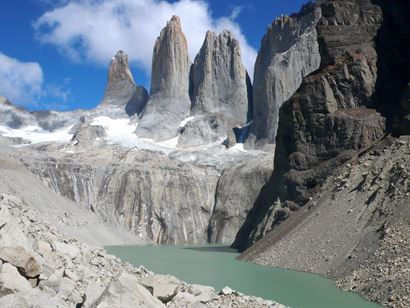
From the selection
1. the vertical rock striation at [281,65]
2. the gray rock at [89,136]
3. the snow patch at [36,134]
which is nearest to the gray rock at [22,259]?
the vertical rock striation at [281,65]

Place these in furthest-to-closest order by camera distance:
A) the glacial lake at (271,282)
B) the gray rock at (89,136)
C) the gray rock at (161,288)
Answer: the gray rock at (89,136), the glacial lake at (271,282), the gray rock at (161,288)

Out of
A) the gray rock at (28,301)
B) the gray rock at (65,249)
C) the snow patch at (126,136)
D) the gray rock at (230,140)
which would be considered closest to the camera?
the gray rock at (28,301)

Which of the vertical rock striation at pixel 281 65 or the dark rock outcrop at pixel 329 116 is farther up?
the vertical rock striation at pixel 281 65

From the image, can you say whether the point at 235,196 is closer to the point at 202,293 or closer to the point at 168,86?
the point at 168,86

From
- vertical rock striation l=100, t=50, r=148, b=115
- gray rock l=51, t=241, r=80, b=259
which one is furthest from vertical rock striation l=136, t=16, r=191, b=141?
gray rock l=51, t=241, r=80, b=259

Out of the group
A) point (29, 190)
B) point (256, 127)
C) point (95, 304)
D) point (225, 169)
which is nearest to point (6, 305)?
point (95, 304)

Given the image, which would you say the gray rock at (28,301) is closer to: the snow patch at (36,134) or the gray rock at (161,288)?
the gray rock at (161,288)

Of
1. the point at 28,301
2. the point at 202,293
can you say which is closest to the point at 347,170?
the point at 202,293
